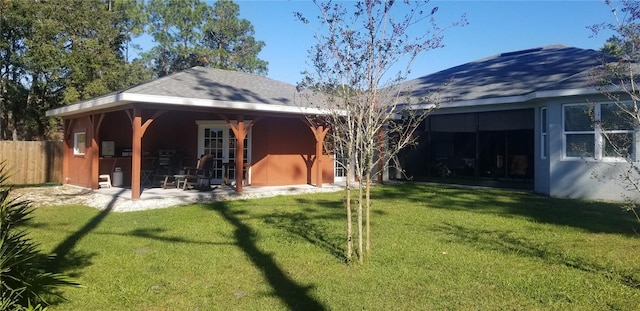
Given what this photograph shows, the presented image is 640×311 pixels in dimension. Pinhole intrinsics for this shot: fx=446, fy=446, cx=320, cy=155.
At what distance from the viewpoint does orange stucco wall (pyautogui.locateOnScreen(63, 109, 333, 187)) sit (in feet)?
43.5

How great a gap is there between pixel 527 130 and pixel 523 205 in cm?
482

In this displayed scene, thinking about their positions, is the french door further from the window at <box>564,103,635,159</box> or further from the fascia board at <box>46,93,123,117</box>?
the window at <box>564,103,635,159</box>

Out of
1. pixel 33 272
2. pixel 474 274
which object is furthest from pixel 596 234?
pixel 33 272

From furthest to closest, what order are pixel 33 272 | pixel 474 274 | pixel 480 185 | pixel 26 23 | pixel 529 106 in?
pixel 26 23, pixel 480 185, pixel 529 106, pixel 474 274, pixel 33 272

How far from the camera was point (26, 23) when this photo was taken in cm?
1961

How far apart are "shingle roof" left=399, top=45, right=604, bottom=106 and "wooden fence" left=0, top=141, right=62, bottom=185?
12.2 meters

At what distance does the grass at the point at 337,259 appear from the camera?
158 inches

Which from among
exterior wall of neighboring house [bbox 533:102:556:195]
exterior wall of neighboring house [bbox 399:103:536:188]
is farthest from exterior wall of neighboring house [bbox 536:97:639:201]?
exterior wall of neighboring house [bbox 399:103:536:188]

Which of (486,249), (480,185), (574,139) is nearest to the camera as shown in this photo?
(486,249)

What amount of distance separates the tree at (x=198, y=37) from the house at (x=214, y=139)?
2129 cm

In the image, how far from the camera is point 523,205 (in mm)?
9820

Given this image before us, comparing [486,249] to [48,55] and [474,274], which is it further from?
[48,55]

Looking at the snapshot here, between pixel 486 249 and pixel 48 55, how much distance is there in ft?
68.1

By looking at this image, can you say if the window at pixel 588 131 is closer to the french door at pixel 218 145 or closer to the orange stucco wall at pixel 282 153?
the orange stucco wall at pixel 282 153
